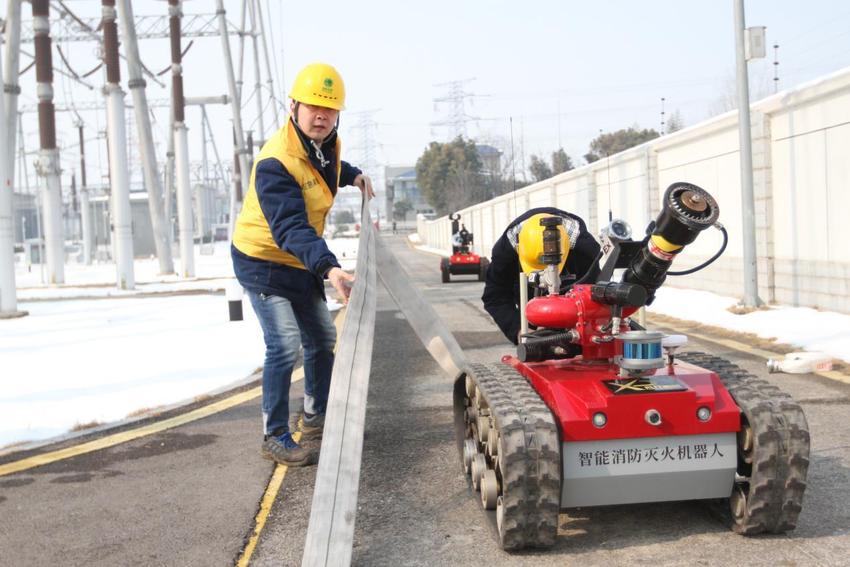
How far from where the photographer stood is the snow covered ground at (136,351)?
748 cm

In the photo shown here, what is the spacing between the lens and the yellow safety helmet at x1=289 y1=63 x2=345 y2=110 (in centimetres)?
489

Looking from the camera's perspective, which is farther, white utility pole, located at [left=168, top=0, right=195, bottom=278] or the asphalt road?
white utility pole, located at [left=168, top=0, right=195, bottom=278]

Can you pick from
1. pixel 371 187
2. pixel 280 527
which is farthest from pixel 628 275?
pixel 371 187

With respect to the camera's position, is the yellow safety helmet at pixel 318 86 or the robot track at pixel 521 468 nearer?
the robot track at pixel 521 468

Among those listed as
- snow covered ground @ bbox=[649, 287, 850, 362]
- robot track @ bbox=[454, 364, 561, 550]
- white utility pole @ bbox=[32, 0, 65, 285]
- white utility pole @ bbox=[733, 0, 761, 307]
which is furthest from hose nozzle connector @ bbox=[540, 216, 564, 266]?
white utility pole @ bbox=[32, 0, 65, 285]

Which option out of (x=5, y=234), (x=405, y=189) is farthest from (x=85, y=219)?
(x=405, y=189)

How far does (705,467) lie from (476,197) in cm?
7543

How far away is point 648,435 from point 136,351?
8713mm

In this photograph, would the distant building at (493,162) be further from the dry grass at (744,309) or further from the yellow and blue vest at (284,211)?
Result: the yellow and blue vest at (284,211)

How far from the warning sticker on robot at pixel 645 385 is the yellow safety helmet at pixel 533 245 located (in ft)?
2.28

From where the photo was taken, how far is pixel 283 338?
514 centimetres

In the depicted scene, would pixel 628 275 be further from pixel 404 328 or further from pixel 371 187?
pixel 404 328

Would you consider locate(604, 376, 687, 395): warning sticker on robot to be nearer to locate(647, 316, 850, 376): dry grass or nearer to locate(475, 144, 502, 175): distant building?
locate(647, 316, 850, 376): dry grass

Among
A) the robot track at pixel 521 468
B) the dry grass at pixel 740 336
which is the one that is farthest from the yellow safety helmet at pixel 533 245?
the dry grass at pixel 740 336
